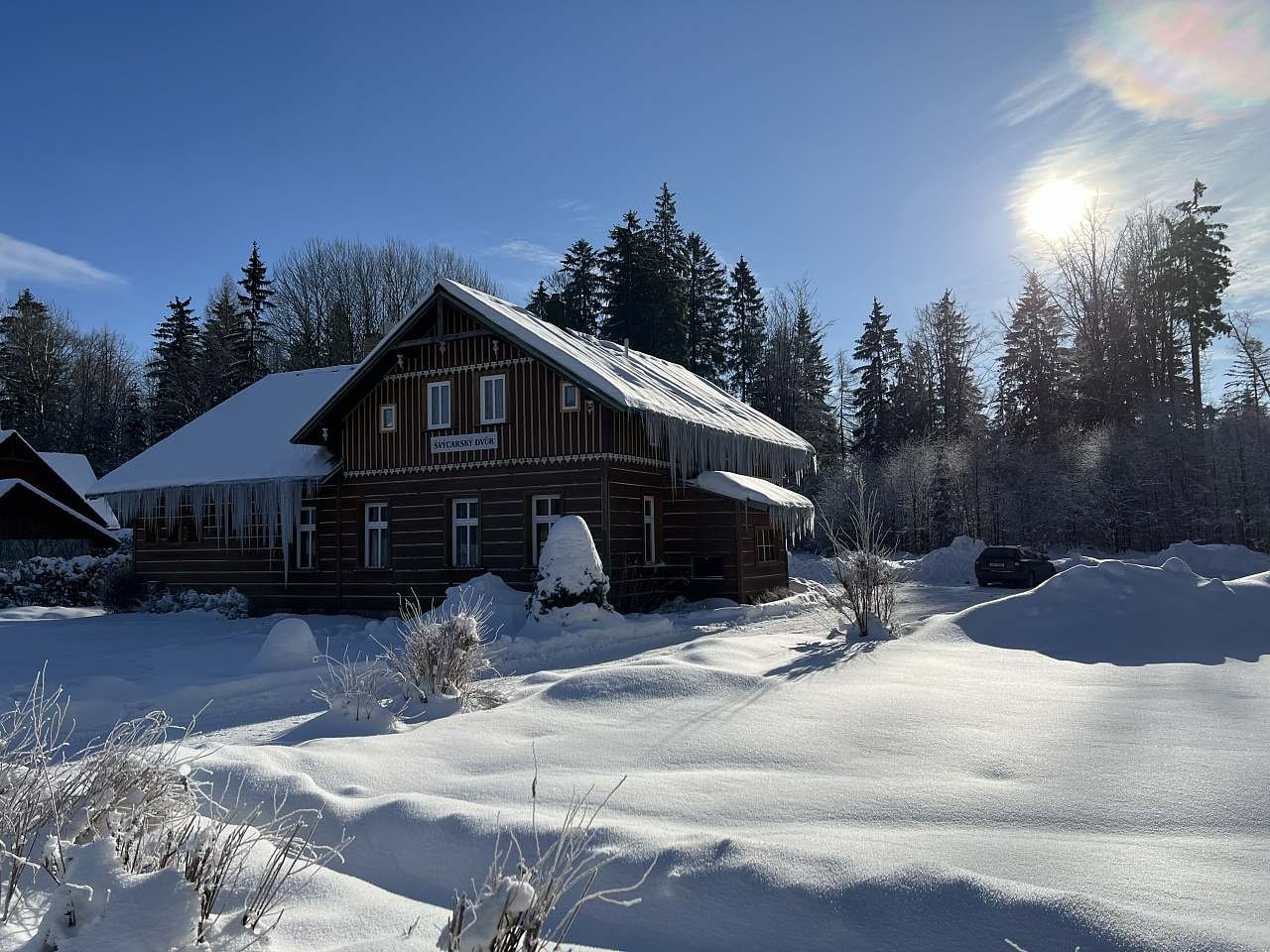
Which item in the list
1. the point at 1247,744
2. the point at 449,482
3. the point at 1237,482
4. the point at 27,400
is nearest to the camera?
the point at 1247,744

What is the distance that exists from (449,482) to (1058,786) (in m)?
15.8

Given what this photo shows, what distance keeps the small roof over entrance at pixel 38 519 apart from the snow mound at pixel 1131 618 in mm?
30723

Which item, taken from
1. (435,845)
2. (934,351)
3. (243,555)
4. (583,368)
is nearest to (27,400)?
(243,555)

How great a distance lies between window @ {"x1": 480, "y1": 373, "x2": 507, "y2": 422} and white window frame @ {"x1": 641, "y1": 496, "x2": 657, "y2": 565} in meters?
3.83

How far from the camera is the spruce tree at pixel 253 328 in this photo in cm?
4612

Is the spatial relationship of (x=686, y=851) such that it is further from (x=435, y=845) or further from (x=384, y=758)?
(x=384, y=758)

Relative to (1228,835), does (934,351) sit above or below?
above

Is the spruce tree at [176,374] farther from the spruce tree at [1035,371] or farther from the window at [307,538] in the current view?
the spruce tree at [1035,371]

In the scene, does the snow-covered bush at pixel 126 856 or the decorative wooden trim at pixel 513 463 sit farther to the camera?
the decorative wooden trim at pixel 513 463

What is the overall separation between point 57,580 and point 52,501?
22.1ft

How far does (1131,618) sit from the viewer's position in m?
12.7

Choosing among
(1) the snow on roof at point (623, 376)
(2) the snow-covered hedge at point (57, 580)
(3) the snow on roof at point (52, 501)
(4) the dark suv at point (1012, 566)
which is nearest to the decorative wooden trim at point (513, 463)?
(1) the snow on roof at point (623, 376)

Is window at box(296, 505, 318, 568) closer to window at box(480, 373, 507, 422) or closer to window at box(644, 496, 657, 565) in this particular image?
window at box(480, 373, 507, 422)

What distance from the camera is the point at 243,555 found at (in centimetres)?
2183
